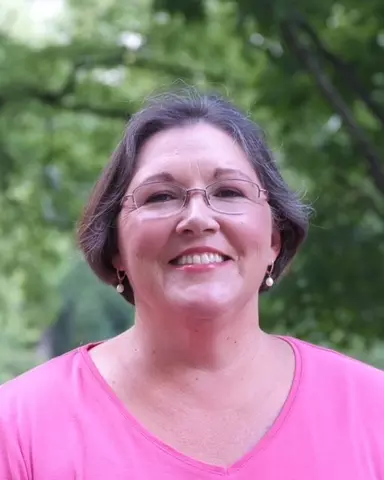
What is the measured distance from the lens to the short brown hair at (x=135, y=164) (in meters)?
2.00

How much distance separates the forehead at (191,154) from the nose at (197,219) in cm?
7

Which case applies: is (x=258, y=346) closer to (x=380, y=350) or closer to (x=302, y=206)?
(x=302, y=206)

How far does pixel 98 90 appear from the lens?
6.75 m

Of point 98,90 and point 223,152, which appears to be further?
point 98,90

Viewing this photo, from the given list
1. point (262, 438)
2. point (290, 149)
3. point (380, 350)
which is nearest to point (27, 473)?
point (262, 438)

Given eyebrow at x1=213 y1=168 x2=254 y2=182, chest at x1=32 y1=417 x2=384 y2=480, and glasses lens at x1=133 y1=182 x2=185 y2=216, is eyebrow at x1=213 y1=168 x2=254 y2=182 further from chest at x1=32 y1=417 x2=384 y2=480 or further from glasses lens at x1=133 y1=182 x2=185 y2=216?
chest at x1=32 y1=417 x2=384 y2=480

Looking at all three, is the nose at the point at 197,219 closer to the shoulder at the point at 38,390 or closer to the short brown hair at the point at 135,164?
the short brown hair at the point at 135,164

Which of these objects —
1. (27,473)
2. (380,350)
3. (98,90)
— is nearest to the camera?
(27,473)

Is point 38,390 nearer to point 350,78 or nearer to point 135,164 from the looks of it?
point 135,164

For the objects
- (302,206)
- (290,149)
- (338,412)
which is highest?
(290,149)

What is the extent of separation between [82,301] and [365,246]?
11.2 meters

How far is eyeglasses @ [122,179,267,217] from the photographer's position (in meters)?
1.84

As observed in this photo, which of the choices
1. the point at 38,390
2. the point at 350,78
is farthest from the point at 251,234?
the point at 350,78

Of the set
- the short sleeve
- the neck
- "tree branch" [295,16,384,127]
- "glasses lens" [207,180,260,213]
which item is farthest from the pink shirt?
"tree branch" [295,16,384,127]
